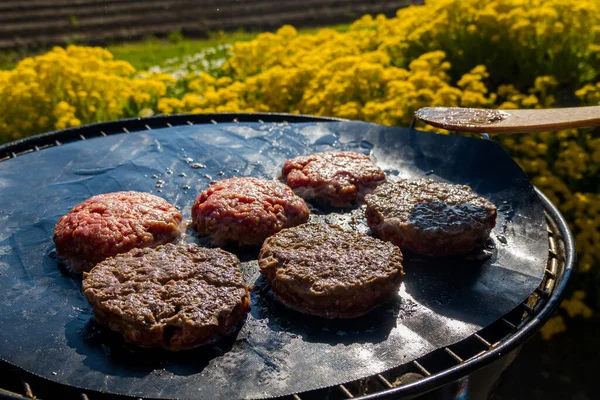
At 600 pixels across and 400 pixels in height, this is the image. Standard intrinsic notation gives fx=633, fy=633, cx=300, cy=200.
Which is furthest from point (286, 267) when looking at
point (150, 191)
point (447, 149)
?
point (447, 149)

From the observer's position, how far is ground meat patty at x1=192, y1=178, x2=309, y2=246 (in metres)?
2.99

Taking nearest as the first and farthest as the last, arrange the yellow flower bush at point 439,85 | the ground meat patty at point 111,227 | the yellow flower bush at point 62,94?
1. the ground meat patty at point 111,227
2. the yellow flower bush at point 439,85
3. the yellow flower bush at point 62,94

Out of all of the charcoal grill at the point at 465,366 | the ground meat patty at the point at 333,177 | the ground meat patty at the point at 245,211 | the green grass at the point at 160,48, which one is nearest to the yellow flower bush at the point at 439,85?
the ground meat patty at the point at 333,177

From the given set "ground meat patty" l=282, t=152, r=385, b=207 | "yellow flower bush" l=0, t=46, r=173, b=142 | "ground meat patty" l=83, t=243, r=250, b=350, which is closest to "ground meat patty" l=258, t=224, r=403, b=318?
"ground meat patty" l=83, t=243, r=250, b=350

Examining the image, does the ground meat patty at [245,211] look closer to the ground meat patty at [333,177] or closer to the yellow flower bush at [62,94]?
the ground meat patty at [333,177]

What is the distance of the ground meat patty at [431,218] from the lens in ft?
9.37

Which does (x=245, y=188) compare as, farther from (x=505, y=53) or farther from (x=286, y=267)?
(x=505, y=53)

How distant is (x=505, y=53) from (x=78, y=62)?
445 cm

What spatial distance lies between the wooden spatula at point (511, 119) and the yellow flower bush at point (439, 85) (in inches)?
82.1

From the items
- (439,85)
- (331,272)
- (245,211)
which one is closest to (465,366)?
(331,272)

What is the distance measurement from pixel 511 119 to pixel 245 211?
1403 millimetres

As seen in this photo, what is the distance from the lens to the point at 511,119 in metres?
3.16

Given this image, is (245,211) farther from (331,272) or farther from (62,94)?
(62,94)

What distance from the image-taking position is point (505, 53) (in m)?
6.56
